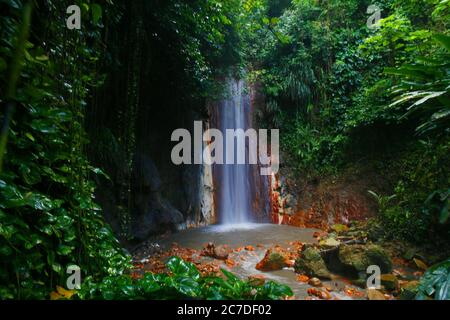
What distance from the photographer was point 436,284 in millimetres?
2068

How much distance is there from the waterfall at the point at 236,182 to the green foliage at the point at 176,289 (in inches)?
224

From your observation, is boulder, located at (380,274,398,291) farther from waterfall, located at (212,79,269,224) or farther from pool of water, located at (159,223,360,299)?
waterfall, located at (212,79,269,224)

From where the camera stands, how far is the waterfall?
7.56 m

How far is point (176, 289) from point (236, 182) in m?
6.29

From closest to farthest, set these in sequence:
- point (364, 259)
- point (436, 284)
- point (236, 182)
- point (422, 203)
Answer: point (436, 284)
point (364, 259)
point (422, 203)
point (236, 182)

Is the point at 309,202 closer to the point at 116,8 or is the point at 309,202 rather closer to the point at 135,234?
the point at 135,234

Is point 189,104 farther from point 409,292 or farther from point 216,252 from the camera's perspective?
point 409,292

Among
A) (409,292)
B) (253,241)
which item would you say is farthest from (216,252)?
(409,292)

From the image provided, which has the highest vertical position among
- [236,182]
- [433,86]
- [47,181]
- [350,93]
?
[350,93]

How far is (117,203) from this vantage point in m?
4.34

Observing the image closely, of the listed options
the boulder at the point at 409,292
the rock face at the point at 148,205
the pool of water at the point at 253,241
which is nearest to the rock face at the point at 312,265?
the pool of water at the point at 253,241

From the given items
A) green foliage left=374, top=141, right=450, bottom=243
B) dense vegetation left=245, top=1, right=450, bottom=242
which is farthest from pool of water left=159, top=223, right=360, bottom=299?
dense vegetation left=245, top=1, right=450, bottom=242

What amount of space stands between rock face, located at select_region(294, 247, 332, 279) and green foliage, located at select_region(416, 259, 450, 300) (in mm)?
1328
